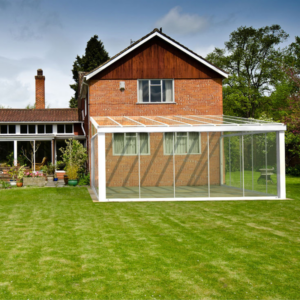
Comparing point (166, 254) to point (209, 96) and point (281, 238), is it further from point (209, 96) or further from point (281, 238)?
point (209, 96)

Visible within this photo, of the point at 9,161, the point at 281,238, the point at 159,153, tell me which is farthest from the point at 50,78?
the point at 281,238

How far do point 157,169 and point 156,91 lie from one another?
20.1 feet

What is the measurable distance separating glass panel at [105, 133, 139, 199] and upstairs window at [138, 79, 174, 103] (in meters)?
5.01

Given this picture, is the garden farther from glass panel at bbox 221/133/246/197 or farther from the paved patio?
glass panel at bbox 221/133/246/197

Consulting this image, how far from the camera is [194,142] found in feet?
52.5

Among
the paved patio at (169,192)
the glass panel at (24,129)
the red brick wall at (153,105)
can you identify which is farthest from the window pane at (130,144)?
the glass panel at (24,129)

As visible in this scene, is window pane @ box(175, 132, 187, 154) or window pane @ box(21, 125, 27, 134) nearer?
window pane @ box(175, 132, 187, 154)

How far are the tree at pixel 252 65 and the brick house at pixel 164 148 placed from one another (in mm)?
22880

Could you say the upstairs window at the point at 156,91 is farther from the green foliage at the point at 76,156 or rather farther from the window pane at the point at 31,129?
the window pane at the point at 31,129

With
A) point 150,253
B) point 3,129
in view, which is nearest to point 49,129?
point 3,129

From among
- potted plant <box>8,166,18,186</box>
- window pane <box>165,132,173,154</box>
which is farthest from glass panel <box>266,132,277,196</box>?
potted plant <box>8,166,18,186</box>

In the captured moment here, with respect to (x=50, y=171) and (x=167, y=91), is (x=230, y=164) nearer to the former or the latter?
(x=167, y=91)

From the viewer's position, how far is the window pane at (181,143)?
1609 cm

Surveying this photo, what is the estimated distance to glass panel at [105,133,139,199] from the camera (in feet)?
52.1
